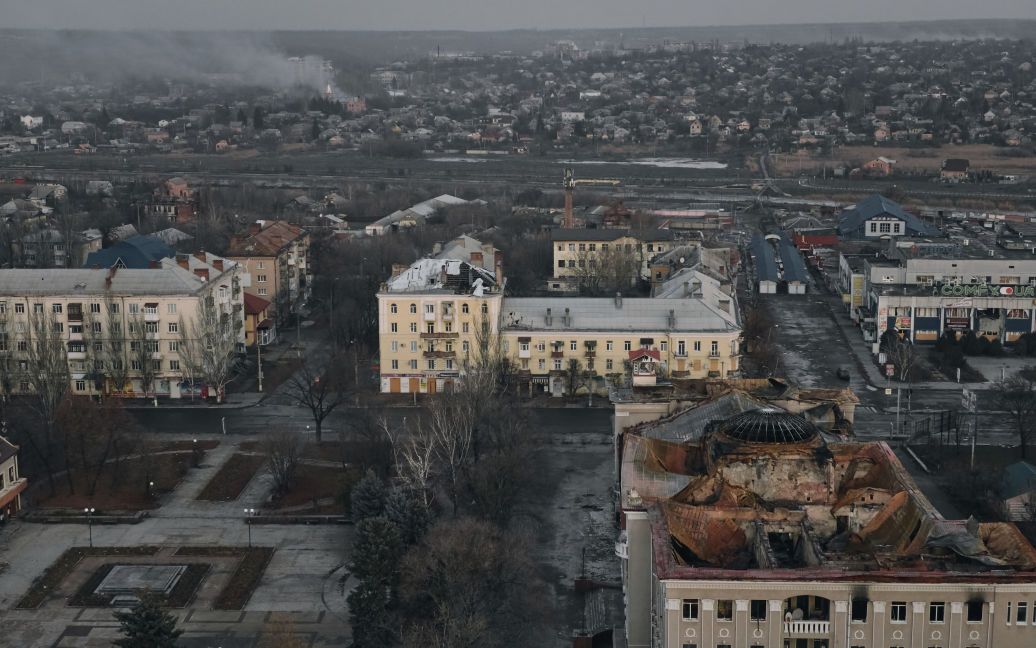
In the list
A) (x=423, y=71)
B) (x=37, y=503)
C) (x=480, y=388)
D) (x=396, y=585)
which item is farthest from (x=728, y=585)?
(x=423, y=71)

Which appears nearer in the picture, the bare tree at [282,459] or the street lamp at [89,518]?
the street lamp at [89,518]

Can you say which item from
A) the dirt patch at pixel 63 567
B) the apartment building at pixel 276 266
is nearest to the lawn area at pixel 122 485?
the dirt patch at pixel 63 567

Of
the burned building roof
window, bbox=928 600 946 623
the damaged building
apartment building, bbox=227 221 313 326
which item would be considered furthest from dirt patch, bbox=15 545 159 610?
apartment building, bbox=227 221 313 326

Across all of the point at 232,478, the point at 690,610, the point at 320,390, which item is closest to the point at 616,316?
the point at 320,390

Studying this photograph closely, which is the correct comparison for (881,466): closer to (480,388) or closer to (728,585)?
(728,585)

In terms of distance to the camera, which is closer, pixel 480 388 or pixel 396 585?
pixel 396 585

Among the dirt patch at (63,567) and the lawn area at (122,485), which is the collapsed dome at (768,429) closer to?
the dirt patch at (63,567)
